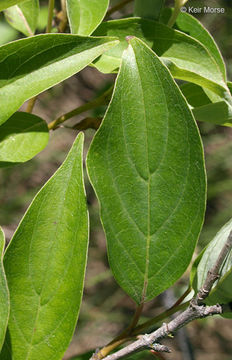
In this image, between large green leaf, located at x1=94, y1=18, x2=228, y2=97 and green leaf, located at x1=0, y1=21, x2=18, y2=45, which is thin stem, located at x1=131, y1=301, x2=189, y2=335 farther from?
green leaf, located at x1=0, y1=21, x2=18, y2=45

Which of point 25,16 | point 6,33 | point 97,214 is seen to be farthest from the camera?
point 97,214

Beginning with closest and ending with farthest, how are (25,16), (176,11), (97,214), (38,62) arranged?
(38,62)
(176,11)
(25,16)
(97,214)

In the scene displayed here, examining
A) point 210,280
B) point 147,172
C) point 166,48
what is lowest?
point 210,280

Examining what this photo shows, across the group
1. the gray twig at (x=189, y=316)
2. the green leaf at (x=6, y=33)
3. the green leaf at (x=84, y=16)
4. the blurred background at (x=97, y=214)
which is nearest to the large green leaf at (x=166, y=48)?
the green leaf at (x=84, y=16)

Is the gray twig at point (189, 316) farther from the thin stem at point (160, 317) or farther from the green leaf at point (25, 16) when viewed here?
the green leaf at point (25, 16)

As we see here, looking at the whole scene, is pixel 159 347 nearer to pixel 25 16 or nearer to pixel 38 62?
pixel 38 62

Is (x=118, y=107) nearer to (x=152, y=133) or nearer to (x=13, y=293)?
(x=152, y=133)

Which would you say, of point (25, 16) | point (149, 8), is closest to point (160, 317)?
point (149, 8)
